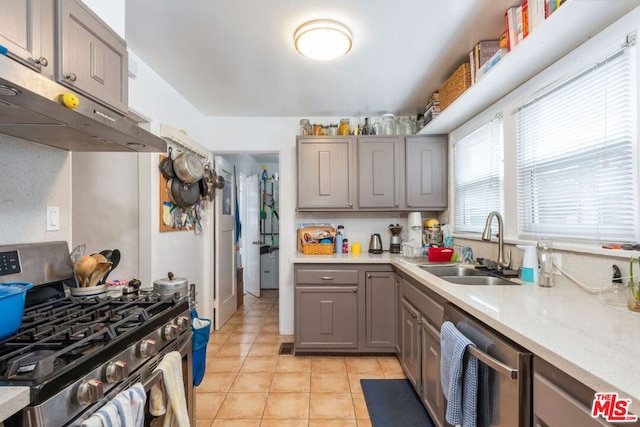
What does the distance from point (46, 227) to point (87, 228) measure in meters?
1.08

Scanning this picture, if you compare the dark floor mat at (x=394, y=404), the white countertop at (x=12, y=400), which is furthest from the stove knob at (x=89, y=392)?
the dark floor mat at (x=394, y=404)

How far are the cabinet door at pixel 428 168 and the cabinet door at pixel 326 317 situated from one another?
1.16 m

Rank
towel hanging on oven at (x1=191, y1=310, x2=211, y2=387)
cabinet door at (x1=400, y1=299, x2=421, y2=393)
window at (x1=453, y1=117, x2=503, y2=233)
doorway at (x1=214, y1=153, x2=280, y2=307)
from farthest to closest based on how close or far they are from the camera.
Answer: doorway at (x1=214, y1=153, x2=280, y2=307)
window at (x1=453, y1=117, x2=503, y2=233)
cabinet door at (x1=400, y1=299, x2=421, y2=393)
towel hanging on oven at (x1=191, y1=310, x2=211, y2=387)

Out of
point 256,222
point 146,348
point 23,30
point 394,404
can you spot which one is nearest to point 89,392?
point 146,348

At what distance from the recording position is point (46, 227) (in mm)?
1382

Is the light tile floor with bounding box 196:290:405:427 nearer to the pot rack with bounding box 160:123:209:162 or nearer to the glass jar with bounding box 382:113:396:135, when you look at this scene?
the pot rack with bounding box 160:123:209:162

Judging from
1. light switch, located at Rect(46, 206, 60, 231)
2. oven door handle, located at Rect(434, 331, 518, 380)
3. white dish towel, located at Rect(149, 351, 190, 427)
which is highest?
light switch, located at Rect(46, 206, 60, 231)

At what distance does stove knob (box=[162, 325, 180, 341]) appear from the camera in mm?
1170

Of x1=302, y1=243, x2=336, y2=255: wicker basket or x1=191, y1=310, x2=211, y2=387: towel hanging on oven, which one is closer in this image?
x1=191, y1=310, x2=211, y2=387: towel hanging on oven

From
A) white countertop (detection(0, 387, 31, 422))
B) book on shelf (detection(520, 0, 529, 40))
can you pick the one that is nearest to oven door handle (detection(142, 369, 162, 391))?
white countertop (detection(0, 387, 31, 422))

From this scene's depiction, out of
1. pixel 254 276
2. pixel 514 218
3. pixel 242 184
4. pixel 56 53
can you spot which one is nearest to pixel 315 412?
pixel 514 218

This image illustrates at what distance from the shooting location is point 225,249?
369 cm

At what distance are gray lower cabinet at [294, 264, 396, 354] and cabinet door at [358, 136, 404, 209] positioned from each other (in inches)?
28.6

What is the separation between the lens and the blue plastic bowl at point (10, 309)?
2.74 feet
